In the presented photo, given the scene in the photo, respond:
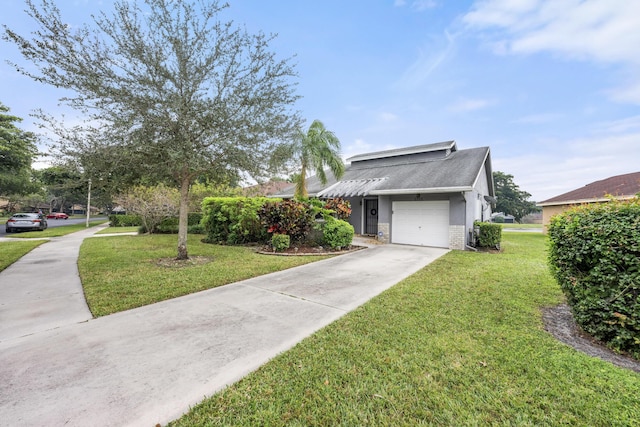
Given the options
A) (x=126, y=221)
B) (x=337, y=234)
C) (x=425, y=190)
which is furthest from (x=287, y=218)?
(x=126, y=221)

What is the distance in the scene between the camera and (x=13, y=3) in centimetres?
583

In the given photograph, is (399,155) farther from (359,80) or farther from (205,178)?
(205,178)

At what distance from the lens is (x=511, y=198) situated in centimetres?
4591

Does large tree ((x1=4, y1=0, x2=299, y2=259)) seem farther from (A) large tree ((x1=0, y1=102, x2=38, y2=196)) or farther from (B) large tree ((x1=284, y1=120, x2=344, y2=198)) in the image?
(A) large tree ((x1=0, y1=102, x2=38, y2=196))

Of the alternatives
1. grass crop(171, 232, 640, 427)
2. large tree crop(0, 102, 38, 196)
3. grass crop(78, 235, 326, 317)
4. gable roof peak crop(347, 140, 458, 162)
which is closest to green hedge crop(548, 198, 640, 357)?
grass crop(171, 232, 640, 427)

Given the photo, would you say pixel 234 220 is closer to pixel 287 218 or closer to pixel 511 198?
pixel 287 218

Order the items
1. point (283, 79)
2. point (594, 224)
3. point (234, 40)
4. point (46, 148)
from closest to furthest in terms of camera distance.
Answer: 1. point (594, 224)
2. point (46, 148)
3. point (234, 40)
4. point (283, 79)

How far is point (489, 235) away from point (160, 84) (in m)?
13.1

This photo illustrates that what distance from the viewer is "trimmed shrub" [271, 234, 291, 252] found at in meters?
10.1

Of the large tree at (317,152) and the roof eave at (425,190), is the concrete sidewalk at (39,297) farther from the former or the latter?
the roof eave at (425,190)

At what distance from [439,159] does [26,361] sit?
16455 millimetres

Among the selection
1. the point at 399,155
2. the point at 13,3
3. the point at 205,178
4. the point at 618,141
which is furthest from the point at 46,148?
the point at 618,141

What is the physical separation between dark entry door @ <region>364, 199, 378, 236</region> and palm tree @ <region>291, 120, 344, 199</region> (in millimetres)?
2762

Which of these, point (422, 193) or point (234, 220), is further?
point (234, 220)
